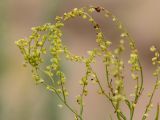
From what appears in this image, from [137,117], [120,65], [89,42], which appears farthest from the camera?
[89,42]

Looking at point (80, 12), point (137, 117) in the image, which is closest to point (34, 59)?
point (80, 12)

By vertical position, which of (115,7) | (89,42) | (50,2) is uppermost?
(115,7)

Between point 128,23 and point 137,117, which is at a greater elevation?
point 128,23

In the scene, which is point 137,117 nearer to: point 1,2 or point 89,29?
point 89,29

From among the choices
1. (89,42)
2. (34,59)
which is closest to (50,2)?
(34,59)

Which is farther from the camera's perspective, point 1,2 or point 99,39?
point 1,2

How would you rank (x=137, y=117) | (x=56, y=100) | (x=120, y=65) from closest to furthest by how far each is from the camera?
(x=120, y=65), (x=56, y=100), (x=137, y=117)
